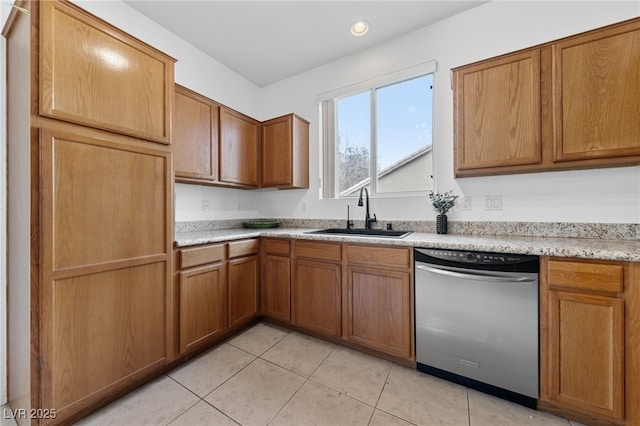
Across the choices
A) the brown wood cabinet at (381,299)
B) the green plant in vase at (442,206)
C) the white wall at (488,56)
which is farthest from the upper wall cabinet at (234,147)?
the green plant in vase at (442,206)

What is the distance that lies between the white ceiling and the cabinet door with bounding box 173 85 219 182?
70cm

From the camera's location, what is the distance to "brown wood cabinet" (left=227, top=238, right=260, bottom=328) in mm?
2252

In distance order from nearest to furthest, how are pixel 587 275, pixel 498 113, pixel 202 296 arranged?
pixel 587 275 < pixel 498 113 < pixel 202 296

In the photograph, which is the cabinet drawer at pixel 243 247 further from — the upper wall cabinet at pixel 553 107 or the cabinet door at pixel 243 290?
the upper wall cabinet at pixel 553 107

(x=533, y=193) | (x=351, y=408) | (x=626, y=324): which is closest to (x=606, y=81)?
(x=533, y=193)

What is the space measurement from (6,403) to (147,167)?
1.59 meters

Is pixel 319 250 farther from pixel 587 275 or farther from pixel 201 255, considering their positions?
pixel 587 275

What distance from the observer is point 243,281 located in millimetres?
2367

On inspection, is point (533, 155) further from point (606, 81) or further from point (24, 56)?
point (24, 56)

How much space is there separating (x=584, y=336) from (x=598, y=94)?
55.1 inches

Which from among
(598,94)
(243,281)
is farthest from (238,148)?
(598,94)

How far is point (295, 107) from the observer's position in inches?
125

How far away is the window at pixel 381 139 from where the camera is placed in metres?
2.47

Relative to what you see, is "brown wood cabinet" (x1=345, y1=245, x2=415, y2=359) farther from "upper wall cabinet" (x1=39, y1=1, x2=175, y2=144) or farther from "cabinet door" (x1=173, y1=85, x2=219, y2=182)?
"upper wall cabinet" (x1=39, y1=1, x2=175, y2=144)
